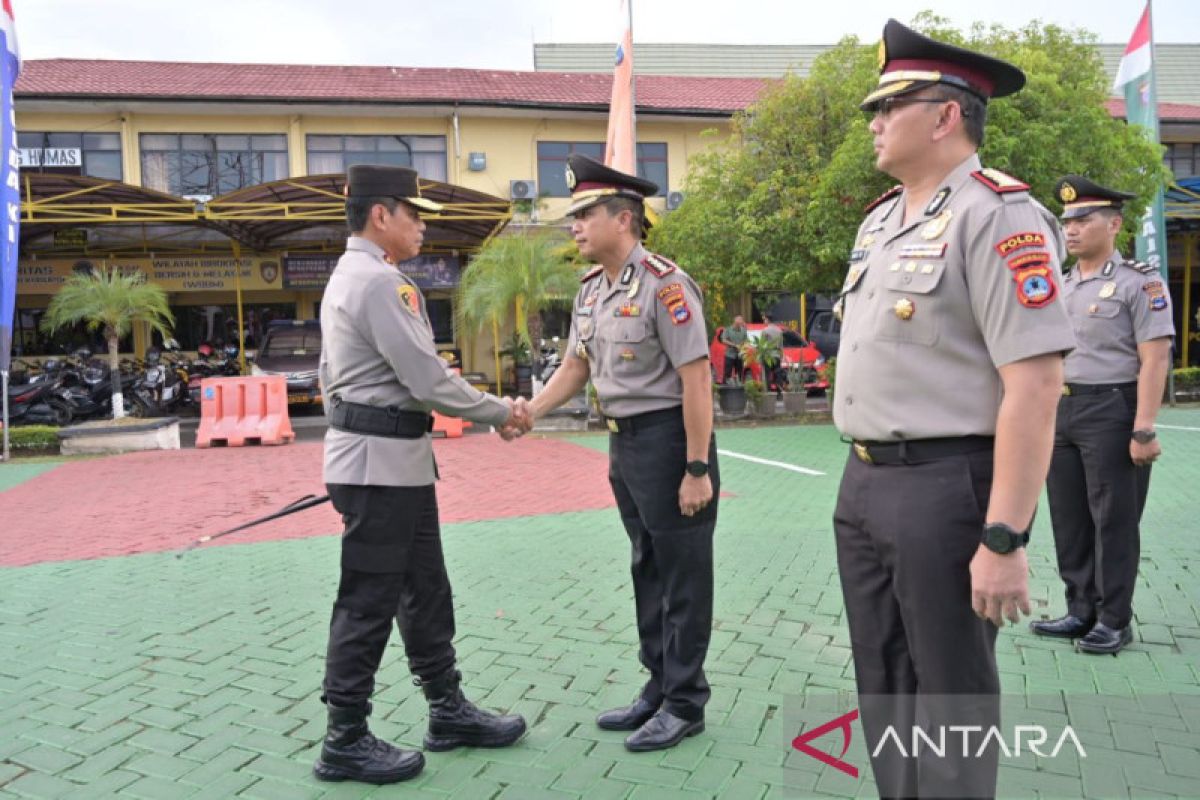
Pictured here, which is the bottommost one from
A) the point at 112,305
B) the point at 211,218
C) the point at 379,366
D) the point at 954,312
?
the point at 379,366

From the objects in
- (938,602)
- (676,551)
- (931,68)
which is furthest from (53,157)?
(938,602)

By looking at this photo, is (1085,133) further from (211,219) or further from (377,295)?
(211,219)

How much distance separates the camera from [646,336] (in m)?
3.16

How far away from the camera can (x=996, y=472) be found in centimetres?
190

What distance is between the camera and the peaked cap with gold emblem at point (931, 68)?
203cm

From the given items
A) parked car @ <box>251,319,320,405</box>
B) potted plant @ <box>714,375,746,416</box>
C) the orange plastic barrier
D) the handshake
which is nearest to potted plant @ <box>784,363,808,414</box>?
potted plant @ <box>714,375,746,416</box>

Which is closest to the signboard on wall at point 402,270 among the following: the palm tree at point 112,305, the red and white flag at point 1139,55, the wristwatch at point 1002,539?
the palm tree at point 112,305

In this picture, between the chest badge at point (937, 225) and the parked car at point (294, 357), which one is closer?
the chest badge at point (937, 225)

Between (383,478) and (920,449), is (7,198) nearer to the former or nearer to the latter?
(383,478)

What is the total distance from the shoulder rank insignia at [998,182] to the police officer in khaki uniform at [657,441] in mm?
1225

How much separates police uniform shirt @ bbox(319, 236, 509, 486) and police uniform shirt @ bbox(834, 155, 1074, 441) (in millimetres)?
1409

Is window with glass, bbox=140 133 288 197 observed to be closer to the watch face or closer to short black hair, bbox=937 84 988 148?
short black hair, bbox=937 84 988 148

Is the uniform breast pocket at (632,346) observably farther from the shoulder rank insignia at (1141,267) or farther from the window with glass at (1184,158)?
the window with glass at (1184,158)

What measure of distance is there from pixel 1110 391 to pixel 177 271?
2084 centimetres
